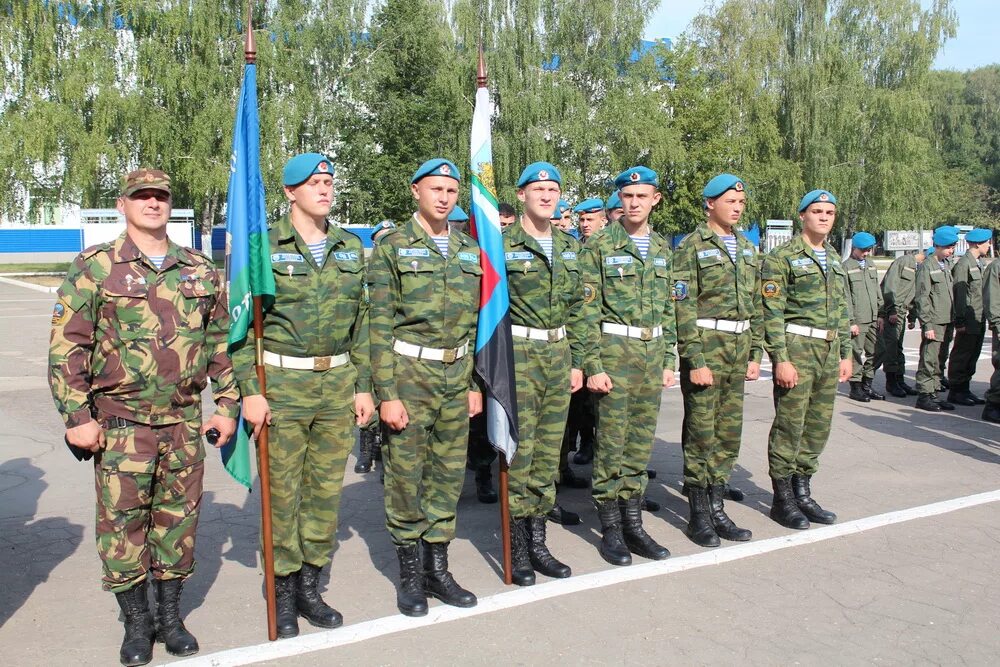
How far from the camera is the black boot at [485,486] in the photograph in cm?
654

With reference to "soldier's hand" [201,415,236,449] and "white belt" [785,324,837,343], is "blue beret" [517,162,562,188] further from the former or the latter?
"white belt" [785,324,837,343]

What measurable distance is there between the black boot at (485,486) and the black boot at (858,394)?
219 inches

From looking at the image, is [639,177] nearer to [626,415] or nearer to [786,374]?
[626,415]

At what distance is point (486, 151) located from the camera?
4.81 m

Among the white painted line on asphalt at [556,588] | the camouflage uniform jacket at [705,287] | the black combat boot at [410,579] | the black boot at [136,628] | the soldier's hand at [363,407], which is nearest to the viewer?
the black boot at [136,628]

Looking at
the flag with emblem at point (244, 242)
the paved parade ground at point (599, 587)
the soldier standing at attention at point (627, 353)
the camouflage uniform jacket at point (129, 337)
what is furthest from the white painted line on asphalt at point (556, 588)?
the camouflage uniform jacket at point (129, 337)

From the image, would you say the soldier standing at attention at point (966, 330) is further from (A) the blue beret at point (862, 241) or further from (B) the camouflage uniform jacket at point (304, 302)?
(B) the camouflage uniform jacket at point (304, 302)

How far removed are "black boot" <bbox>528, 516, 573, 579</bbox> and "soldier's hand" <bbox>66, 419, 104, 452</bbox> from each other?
2.29 m

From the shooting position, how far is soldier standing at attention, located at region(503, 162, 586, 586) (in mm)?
4879

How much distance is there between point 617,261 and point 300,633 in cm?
265

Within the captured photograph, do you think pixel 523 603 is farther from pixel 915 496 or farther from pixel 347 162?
pixel 347 162

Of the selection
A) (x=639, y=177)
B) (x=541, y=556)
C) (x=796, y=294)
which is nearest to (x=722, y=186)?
(x=639, y=177)

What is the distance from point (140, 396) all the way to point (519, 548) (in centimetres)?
214

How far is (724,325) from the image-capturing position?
5621 mm
